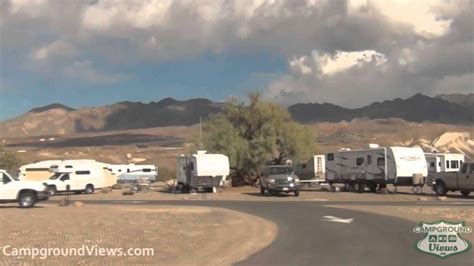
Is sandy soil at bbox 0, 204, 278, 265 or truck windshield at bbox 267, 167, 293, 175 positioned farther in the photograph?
truck windshield at bbox 267, 167, 293, 175

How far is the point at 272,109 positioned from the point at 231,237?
39.3m

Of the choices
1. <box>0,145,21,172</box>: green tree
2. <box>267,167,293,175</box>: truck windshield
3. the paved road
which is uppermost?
<box>0,145,21,172</box>: green tree

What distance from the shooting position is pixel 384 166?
44062 millimetres

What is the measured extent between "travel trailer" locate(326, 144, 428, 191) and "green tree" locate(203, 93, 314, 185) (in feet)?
24.9

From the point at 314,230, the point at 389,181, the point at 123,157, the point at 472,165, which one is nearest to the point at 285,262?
the point at 314,230

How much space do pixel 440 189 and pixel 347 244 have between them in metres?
26.4

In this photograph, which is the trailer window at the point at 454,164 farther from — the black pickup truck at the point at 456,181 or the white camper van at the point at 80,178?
the white camper van at the point at 80,178

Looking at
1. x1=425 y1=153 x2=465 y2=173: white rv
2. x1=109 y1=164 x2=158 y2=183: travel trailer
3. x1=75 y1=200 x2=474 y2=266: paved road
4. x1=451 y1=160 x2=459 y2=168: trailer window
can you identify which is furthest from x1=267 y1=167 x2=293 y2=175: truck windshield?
x1=109 y1=164 x2=158 y2=183: travel trailer

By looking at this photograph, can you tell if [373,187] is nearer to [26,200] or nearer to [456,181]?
[456,181]

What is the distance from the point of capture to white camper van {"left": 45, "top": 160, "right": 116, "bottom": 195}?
4862 cm

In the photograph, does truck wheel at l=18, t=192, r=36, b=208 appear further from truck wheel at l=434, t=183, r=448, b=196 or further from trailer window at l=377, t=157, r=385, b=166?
truck wheel at l=434, t=183, r=448, b=196

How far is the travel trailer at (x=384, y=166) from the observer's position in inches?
1709

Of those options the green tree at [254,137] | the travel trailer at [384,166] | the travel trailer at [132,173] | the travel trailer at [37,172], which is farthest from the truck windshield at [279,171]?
the travel trailer at [132,173]

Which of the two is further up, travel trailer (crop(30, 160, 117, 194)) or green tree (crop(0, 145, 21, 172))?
green tree (crop(0, 145, 21, 172))
